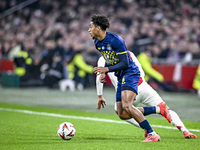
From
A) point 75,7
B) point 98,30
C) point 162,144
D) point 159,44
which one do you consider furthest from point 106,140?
point 75,7

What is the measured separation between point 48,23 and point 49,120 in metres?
17.7

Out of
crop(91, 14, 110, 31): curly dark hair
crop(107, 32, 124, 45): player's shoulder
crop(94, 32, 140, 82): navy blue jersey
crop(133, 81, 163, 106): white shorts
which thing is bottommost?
crop(133, 81, 163, 106): white shorts

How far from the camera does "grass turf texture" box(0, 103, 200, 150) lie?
207 inches

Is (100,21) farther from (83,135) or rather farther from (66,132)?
(83,135)

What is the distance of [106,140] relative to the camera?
5832mm

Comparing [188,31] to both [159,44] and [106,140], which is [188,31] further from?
[106,140]

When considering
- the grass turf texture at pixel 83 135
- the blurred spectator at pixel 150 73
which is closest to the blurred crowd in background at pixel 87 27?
the blurred spectator at pixel 150 73

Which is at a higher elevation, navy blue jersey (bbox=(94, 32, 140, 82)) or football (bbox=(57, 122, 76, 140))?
navy blue jersey (bbox=(94, 32, 140, 82))

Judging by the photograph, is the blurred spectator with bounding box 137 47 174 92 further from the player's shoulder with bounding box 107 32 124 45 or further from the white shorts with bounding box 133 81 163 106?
the player's shoulder with bounding box 107 32 124 45

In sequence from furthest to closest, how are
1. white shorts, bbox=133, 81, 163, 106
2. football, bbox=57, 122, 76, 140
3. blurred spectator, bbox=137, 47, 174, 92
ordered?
blurred spectator, bbox=137, 47, 174, 92
white shorts, bbox=133, 81, 163, 106
football, bbox=57, 122, 76, 140

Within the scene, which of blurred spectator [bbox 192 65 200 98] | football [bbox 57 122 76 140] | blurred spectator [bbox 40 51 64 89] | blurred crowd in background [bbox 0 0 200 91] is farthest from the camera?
blurred spectator [bbox 40 51 64 89]

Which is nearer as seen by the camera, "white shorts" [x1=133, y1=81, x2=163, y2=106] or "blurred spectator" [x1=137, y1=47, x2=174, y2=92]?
"white shorts" [x1=133, y1=81, x2=163, y2=106]

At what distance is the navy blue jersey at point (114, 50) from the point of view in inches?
211

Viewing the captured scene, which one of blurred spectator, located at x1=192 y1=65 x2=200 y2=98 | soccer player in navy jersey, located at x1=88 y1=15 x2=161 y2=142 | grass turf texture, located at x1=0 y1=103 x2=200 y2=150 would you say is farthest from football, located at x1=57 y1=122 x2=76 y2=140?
blurred spectator, located at x1=192 y1=65 x2=200 y2=98
